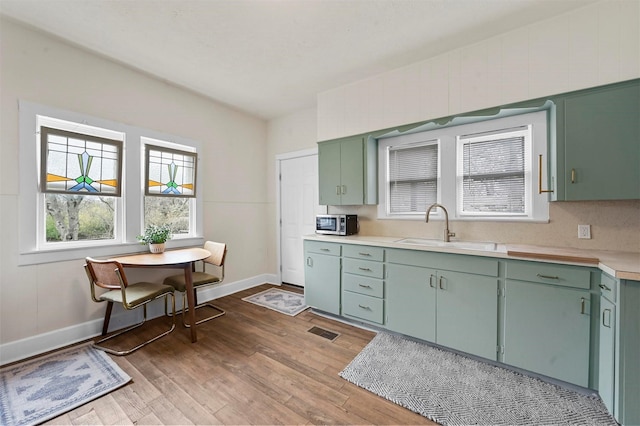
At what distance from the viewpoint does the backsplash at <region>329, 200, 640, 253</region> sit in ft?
6.68

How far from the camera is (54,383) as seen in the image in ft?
6.27

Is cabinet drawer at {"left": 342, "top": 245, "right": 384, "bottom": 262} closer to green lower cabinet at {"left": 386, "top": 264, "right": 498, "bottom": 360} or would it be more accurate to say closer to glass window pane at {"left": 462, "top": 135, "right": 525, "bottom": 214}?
green lower cabinet at {"left": 386, "top": 264, "right": 498, "bottom": 360}

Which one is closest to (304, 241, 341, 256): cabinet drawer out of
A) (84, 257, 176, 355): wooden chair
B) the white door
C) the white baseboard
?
the white door

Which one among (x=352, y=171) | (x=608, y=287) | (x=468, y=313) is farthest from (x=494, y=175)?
(x=352, y=171)

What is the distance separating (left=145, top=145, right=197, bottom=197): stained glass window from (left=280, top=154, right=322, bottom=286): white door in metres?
1.47

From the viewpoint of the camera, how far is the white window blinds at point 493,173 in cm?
246

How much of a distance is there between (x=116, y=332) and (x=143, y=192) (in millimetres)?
1574

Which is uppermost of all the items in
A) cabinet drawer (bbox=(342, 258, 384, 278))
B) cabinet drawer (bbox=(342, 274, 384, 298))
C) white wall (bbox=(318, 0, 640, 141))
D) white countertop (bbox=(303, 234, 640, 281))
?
white wall (bbox=(318, 0, 640, 141))

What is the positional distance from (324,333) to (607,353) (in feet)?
7.08

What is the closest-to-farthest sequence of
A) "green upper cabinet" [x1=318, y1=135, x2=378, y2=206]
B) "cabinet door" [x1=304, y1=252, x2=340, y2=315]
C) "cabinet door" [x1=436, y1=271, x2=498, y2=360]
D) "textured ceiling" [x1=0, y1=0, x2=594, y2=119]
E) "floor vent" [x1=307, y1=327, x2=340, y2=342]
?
"textured ceiling" [x1=0, y1=0, x2=594, y2=119] → "cabinet door" [x1=436, y1=271, x2=498, y2=360] → "floor vent" [x1=307, y1=327, x2=340, y2=342] → "cabinet door" [x1=304, y1=252, x2=340, y2=315] → "green upper cabinet" [x1=318, y1=135, x2=378, y2=206]

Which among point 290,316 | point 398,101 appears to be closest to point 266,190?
point 290,316

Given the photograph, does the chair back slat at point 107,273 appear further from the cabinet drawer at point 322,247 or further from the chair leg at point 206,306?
the cabinet drawer at point 322,247

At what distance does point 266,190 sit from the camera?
15.1ft

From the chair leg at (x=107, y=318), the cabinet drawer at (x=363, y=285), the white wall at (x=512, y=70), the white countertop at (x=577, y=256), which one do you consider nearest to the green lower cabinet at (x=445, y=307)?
the cabinet drawer at (x=363, y=285)
